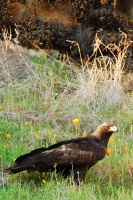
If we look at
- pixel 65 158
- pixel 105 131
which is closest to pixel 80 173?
pixel 65 158

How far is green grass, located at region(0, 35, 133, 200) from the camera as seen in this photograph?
225 inches

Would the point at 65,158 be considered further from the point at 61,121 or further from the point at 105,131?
the point at 61,121

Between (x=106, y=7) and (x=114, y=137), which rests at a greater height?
(x=106, y=7)

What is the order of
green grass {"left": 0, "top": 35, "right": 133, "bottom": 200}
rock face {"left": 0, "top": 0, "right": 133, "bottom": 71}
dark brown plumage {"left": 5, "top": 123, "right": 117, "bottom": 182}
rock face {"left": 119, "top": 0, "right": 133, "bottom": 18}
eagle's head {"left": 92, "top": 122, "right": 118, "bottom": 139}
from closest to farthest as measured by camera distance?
green grass {"left": 0, "top": 35, "right": 133, "bottom": 200} → dark brown plumage {"left": 5, "top": 123, "right": 117, "bottom": 182} → eagle's head {"left": 92, "top": 122, "right": 118, "bottom": 139} → rock face {"left": 0, "top": 0, "right": 133, "bottom": 71} → rock face {"left": 119, "top": 0, "right": 133, "bottom": 18}

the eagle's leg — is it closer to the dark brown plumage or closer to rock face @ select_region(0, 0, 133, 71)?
the dark brown plumage

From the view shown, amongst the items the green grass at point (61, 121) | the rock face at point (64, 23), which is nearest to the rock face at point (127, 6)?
the rock face at point (64, 23)

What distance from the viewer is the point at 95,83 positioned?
9672mm

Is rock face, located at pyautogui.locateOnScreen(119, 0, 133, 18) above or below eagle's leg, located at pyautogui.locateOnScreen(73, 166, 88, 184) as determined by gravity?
above

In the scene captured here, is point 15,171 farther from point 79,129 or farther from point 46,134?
point 79,129

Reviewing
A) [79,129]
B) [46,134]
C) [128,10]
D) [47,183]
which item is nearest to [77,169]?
[47,183]

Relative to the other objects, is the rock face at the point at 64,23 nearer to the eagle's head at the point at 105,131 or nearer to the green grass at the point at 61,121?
the green grass at the point at 61,121

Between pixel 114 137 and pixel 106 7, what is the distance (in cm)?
574

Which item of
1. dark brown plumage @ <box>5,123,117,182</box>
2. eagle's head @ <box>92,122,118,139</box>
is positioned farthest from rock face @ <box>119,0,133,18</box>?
dark brown plumage @ <box>5,123,117,182</box>

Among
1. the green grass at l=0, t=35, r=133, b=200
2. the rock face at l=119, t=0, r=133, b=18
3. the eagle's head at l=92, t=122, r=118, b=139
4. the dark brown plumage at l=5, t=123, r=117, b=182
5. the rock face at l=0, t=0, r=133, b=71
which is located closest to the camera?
the green grass at l=0, t=35, r=133, b=200
